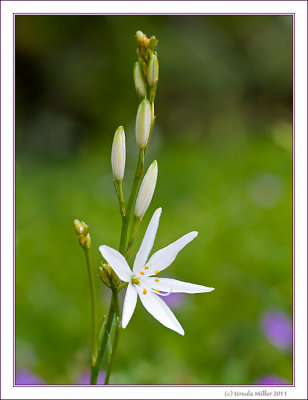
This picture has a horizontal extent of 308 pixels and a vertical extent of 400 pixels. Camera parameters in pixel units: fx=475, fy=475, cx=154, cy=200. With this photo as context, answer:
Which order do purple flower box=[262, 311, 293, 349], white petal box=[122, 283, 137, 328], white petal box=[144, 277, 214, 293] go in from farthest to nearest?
purple flower box=[262, 311, 293, 349], white petal box=[144, 277, 214, 293], white petal box=[122, 283, 137, 328]

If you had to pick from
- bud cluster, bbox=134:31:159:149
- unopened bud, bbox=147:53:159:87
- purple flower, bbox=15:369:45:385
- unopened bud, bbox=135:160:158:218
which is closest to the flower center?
unopened bud, bbox=135:160:158:218

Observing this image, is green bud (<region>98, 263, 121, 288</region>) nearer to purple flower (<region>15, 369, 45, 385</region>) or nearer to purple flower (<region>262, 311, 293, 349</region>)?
purple flower (<region>15, 369, 45, 385</region>)

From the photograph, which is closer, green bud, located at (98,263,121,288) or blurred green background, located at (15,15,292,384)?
green bud, located at (98,263,121,288)

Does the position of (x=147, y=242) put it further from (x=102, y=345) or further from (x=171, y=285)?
(x=102, y=345)

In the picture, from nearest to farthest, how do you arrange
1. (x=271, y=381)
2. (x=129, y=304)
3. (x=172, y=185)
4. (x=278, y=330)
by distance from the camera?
(x=129, y=304)
(x=271, y=381)
(x=278, y=330)
(x=172, y=185)

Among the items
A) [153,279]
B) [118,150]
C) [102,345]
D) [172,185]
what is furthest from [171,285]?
[172,185]

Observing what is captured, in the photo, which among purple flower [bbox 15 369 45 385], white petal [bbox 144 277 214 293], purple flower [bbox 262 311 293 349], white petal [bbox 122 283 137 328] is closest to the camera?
white petal [bbox 122 283 137 328]
